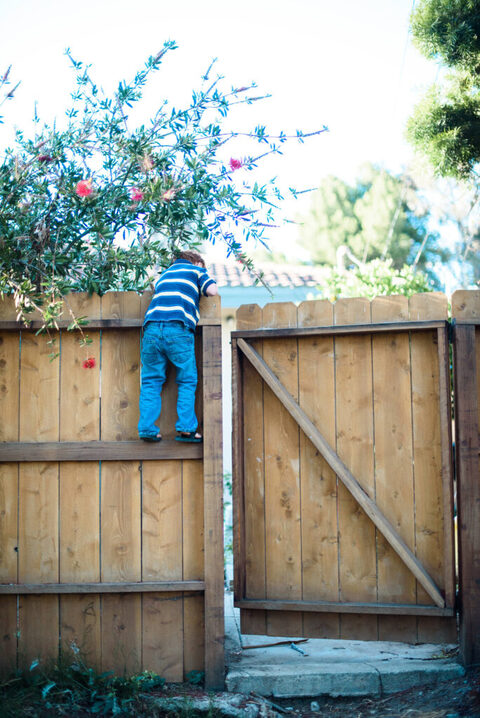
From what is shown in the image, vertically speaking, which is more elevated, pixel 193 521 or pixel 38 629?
pixel 193 521

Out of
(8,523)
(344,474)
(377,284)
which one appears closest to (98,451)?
(8,523)

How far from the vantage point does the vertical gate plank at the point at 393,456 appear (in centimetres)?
406

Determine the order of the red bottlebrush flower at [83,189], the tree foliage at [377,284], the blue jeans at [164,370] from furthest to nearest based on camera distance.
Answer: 1. the tree foliage at [377,284]
2. the blue jeans at [164,370]
3. the red bottlebrush flower at [83,189]

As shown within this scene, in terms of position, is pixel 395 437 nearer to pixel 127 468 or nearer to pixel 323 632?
pixel 323 632

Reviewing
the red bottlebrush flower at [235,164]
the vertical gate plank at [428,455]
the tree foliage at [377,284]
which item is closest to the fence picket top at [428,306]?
the vertical gate plank at [428,455]

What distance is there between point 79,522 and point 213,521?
2.71 ft

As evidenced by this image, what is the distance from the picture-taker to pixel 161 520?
393 cm

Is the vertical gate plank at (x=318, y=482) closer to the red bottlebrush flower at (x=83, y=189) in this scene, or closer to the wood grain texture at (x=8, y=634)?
the red bottlebrush flower at (x=83, y=189)

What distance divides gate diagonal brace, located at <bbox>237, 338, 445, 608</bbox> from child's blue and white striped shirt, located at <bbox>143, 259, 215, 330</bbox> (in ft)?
1.59

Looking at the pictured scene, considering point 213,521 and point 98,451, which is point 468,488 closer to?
point 213,521

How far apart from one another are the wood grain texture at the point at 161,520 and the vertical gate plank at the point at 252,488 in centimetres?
44

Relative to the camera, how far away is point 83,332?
4020mm

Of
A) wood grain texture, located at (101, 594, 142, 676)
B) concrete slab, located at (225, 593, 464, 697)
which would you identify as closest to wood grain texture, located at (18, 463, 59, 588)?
wood grain texture, located at (101, 594, 142, 676)

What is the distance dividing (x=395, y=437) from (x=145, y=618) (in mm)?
1895
